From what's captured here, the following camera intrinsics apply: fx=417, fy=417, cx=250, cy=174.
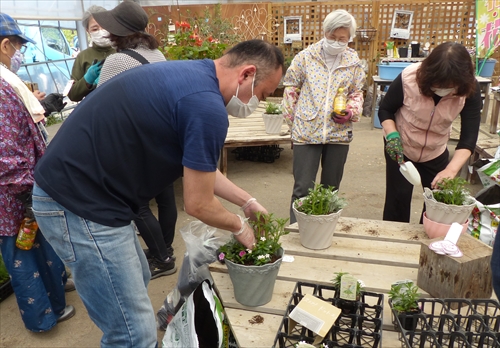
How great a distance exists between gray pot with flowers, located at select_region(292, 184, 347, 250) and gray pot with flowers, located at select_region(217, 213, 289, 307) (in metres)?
0.33

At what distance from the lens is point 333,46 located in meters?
2.46

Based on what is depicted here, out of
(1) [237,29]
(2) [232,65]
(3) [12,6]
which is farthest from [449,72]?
(1) [237,29]

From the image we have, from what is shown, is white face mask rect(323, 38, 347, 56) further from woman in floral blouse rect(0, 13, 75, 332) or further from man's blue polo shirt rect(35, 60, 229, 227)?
woman in floral blouse rect(0, 13, 75, 332)

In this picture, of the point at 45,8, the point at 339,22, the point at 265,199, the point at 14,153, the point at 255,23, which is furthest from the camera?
the point at 255,23

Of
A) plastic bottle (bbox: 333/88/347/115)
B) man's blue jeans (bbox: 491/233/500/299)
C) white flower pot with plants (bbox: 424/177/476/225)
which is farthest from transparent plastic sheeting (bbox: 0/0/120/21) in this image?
man's blue jeans (bbox: 491/233/500/299)

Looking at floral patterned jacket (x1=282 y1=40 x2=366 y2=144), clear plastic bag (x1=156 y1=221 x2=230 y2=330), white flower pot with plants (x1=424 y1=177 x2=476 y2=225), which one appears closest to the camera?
clear plastic bag (x1=156 y1=221 x2=230 y2=330)

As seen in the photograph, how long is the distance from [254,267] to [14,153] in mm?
1302

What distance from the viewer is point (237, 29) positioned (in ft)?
28.3

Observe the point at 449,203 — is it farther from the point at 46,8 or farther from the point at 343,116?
the point at 46,8

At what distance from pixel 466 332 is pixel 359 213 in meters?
2.52

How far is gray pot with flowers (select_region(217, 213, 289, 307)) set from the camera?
1.44m

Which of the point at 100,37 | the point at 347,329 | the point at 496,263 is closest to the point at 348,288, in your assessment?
the point at 347,329

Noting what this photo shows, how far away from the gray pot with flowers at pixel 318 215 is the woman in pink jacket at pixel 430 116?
1.89ft

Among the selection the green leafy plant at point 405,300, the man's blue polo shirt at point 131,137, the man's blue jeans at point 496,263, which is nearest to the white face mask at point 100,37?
the man's blue polo shirt at point 131,137
